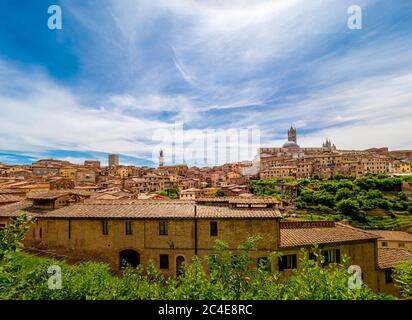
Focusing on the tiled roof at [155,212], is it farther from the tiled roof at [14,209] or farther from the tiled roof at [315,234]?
the tiled roof at [14,209]


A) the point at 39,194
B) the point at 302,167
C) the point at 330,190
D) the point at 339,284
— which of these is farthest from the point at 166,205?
the point at 302,167

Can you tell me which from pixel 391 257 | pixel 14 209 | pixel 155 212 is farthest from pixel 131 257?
pixel 391 257

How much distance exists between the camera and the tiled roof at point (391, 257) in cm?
1397

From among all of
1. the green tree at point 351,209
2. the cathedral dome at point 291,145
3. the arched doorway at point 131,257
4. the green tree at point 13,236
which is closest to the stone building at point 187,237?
the arched doorway at point 131,257

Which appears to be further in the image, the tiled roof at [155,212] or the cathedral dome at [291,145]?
the cathedral dome at [291,145]

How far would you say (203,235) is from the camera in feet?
43.2

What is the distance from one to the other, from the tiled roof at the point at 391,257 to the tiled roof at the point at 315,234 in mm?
1913

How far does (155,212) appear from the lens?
552 inches

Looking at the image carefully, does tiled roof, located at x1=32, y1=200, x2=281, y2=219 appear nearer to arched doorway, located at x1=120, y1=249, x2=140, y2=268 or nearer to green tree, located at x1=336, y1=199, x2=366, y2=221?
arched doorway, located at x1=120, y1=249, x2=140, y2=268

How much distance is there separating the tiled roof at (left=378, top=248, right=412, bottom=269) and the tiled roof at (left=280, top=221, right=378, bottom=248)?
1913 millimetres

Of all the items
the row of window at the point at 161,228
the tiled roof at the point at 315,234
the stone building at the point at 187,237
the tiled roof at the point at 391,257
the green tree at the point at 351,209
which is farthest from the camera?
the green tree at the point at 351,209

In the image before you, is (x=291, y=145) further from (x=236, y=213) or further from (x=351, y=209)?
(x=236, y=213)

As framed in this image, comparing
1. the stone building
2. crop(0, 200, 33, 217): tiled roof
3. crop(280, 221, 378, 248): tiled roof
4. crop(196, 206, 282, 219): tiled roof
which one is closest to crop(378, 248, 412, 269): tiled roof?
the stone building
